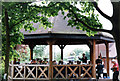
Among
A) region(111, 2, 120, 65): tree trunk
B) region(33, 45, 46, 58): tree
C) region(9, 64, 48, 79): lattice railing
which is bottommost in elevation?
region(33, 45, 46, 58): tree

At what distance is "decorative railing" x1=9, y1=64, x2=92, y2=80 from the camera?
12125 mm

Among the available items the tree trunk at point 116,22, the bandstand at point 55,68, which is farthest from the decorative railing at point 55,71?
the tree trunk at point 116,22

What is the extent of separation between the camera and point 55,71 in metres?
12.3

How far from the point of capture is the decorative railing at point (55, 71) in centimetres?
1212

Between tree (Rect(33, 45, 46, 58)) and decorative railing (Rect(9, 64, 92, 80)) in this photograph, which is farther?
tree (Rect(33, 45, 46, 58))

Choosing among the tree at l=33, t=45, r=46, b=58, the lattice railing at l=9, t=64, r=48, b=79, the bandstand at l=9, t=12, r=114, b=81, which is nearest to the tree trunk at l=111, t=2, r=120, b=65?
the bandstand at l=9, t=12, r=114, b=81

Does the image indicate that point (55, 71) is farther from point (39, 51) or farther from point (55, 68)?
point (39, 51)

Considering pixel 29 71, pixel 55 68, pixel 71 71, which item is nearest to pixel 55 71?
pixel 55 68

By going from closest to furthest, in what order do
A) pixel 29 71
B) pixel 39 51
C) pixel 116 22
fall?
pixel 116 22 < pixel 29 71 < pixel 39 51

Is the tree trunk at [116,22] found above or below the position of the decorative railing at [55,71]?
above

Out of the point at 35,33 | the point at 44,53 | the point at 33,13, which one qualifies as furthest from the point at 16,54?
the point at 44,53

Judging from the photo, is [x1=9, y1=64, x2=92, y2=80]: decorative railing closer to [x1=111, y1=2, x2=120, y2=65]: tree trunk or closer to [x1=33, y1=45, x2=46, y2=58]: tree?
[x1=111, y1=2, x2=120, y2=65]: tree trunk

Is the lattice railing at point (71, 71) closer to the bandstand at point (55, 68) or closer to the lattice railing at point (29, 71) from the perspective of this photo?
the bandstand at point (55, 68)

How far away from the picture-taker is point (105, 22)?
1401cm
